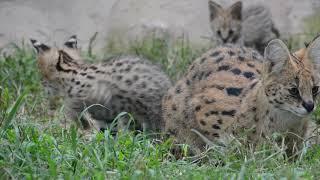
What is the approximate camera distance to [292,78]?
734cm

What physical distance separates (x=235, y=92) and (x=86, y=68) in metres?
2.05

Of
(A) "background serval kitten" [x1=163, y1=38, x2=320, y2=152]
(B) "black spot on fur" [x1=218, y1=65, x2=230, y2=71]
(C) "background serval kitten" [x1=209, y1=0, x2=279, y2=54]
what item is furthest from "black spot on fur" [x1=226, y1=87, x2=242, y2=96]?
(C) "background serval kitten" [x1=209, y1=0, x2=279, y2=54]

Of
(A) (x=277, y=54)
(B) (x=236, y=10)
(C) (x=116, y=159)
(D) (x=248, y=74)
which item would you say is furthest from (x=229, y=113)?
(B) (x=236, y=10)

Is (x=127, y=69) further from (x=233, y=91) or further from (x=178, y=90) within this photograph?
A: (x=233, y=91)

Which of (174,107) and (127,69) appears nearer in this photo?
(174,107)

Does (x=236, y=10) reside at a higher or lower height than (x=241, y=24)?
higher

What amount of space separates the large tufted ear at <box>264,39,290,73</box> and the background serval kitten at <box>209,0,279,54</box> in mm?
4732

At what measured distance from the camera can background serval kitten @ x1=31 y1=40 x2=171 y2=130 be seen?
900 cm

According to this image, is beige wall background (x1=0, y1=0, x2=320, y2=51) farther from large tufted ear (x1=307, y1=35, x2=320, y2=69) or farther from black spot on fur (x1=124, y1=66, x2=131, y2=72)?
large tufted ear (x1=307, y1=35, x2=320, y2=69)

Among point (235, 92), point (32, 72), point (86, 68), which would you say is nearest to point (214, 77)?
point (235, 92)

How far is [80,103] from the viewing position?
9.10 metres

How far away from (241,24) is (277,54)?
5571 millimetres

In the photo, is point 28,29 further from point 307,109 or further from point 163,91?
point 307,109

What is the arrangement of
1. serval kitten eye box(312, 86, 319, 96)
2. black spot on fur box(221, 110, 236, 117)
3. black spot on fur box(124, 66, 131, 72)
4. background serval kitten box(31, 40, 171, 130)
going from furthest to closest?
black spot on fur box(124, 66, 131, 72) → background serval kitten box(31, 40, 171, 130) → black spot on fur box(221, 110, 236, 117) → serval kitten eye box(312, 86, 319, 96)
